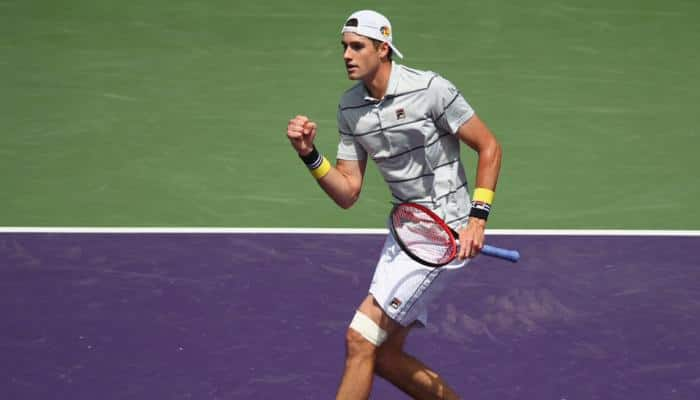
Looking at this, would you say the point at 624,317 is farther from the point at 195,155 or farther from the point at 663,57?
the point at 663,57

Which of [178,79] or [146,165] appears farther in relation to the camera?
[178,79]

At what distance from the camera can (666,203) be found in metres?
9.84

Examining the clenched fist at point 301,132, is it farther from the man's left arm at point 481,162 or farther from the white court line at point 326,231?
the white court line at point 326,231

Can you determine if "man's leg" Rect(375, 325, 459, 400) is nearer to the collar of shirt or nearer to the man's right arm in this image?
the man's right arm

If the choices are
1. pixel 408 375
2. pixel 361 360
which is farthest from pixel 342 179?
pixel 408 375

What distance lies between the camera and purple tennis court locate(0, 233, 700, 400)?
23.8 ft

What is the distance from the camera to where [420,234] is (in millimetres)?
6480

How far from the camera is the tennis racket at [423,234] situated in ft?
20.5

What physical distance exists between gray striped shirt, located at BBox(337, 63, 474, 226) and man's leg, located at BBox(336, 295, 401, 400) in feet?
2.07

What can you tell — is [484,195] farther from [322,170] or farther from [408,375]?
[408,375]

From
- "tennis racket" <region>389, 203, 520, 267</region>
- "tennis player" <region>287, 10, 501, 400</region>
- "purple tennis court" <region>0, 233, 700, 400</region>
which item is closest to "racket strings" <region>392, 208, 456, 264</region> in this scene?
"tennis racket" <region>389, 203, 520, 267</region>

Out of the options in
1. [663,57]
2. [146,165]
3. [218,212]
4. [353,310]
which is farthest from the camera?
[663,57]

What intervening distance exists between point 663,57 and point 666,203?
10.6 feet

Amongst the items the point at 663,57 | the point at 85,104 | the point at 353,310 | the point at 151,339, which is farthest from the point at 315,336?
the point at 663,57
